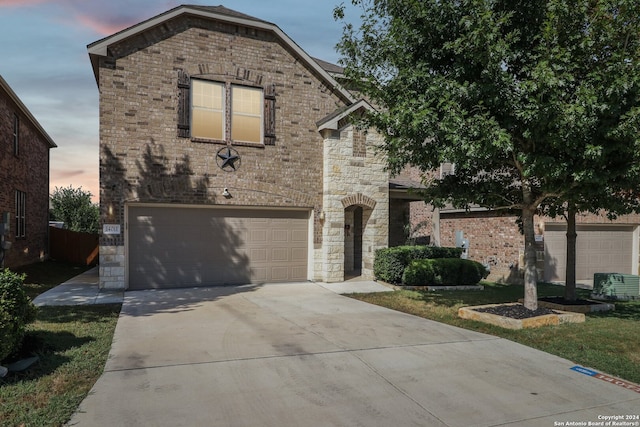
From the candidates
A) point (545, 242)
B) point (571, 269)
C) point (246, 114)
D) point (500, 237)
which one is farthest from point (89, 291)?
point (545, 242)

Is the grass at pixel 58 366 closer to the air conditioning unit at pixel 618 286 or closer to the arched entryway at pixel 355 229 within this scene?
the arched entryway at pixel 355 229

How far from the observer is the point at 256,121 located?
13.5m

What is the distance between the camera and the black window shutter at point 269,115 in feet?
44.4

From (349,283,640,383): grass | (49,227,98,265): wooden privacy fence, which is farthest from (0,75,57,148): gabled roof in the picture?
(349,283,640,383): grass

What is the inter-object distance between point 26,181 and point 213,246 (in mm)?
11540

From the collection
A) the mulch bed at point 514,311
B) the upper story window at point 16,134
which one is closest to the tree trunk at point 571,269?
the mulch bed at point 514,311

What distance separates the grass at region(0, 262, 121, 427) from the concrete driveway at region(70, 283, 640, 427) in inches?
8.2

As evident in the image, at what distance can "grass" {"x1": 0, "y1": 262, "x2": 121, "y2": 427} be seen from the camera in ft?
14.4

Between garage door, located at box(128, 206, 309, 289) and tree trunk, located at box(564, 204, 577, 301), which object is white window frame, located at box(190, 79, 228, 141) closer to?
garage door, located at box(128, 206, 309, 289)

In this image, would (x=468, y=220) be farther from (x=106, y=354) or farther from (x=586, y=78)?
(x=106, y=354)

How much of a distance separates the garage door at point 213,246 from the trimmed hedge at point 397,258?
252 centimetres

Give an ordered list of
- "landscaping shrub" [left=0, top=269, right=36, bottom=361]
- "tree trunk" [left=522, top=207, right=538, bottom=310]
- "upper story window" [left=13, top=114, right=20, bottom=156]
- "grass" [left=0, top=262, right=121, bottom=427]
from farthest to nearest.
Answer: "upper story window" [left=13, top=114, right=20, bottom=156] → "tree trunk" [left=522, top=207, right=538, bottom=310] → "landscaping shrub" [left=0, top=269, right=36, bottom=361] → "grass" [left=0, top=262, right=121, bottom=427]

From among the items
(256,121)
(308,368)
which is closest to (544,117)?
(308,368)

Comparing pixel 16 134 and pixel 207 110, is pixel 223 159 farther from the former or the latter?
pixel 16 134
